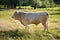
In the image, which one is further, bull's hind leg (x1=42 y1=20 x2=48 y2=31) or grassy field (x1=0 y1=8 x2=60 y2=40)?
bull's hind leg (x1=42 y1=20 x2=48 y2=31)

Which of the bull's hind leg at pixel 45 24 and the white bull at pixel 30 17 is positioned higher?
the white bull at pixel 30 17

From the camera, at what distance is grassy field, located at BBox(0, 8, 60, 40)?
2.47 metres

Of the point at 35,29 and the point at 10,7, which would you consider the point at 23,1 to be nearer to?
the point at 10,7

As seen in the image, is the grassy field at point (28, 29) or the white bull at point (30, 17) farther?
the white bull at point (30, 17)

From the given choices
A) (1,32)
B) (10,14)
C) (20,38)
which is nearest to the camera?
(20,38)

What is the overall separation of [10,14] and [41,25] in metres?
0.54

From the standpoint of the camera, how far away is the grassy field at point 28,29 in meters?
2.47

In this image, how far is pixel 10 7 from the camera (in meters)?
2.85

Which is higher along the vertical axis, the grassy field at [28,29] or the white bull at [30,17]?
the white bull at [30,17]

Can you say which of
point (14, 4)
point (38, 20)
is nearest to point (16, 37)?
point (38, 20)

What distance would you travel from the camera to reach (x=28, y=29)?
2.74 m

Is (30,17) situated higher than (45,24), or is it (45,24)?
(30,17)

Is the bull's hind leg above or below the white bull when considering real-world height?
below

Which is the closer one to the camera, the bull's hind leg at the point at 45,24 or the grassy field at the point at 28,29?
the grassy field at the point at 28,29
